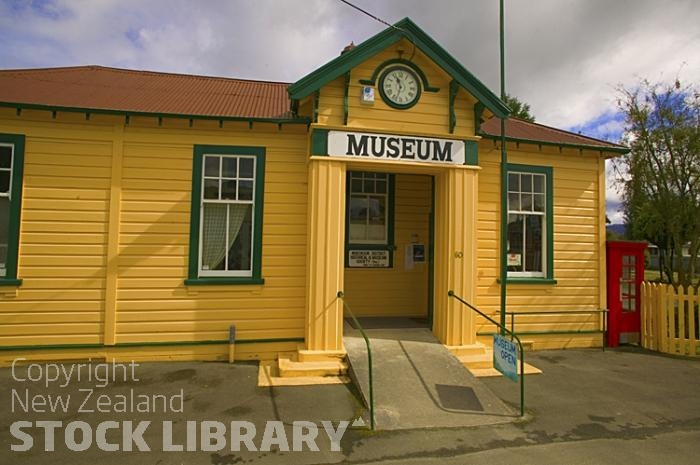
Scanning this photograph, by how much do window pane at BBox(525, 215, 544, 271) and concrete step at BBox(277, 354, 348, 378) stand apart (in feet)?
14.9

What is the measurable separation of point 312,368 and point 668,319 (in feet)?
23.6

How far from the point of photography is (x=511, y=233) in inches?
314

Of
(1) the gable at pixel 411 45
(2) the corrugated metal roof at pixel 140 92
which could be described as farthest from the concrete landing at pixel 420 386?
(2) the corrugated metal roof at pixel 140 92

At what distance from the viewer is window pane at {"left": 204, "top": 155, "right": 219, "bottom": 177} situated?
22.4 ft

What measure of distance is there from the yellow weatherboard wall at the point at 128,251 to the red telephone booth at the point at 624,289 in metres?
6.44

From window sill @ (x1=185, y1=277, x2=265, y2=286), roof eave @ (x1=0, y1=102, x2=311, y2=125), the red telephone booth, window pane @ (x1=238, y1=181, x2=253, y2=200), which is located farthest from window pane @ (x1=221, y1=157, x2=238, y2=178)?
the red telephone booth

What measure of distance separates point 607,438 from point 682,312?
15.6 ft

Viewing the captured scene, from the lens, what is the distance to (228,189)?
6.85 meters

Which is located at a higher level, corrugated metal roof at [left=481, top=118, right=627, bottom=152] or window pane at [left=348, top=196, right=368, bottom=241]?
corrugated metal roof at [left=481, top=118, right=627, bottom=152]

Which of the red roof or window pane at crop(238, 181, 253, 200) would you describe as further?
window pane at crop(238, 181, 253, 200)

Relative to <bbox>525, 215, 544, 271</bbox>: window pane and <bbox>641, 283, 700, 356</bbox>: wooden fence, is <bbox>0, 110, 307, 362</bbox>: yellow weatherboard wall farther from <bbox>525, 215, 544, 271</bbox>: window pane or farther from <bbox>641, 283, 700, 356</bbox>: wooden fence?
<bbox>641, 283, 700, 356</bbox>: wooden fence

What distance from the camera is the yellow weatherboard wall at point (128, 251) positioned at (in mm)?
6340

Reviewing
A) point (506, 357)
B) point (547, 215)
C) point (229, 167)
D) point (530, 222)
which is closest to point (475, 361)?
point (506, 357)

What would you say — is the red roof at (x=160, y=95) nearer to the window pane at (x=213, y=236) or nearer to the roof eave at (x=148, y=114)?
the roof eave at (x=148, y=114)
